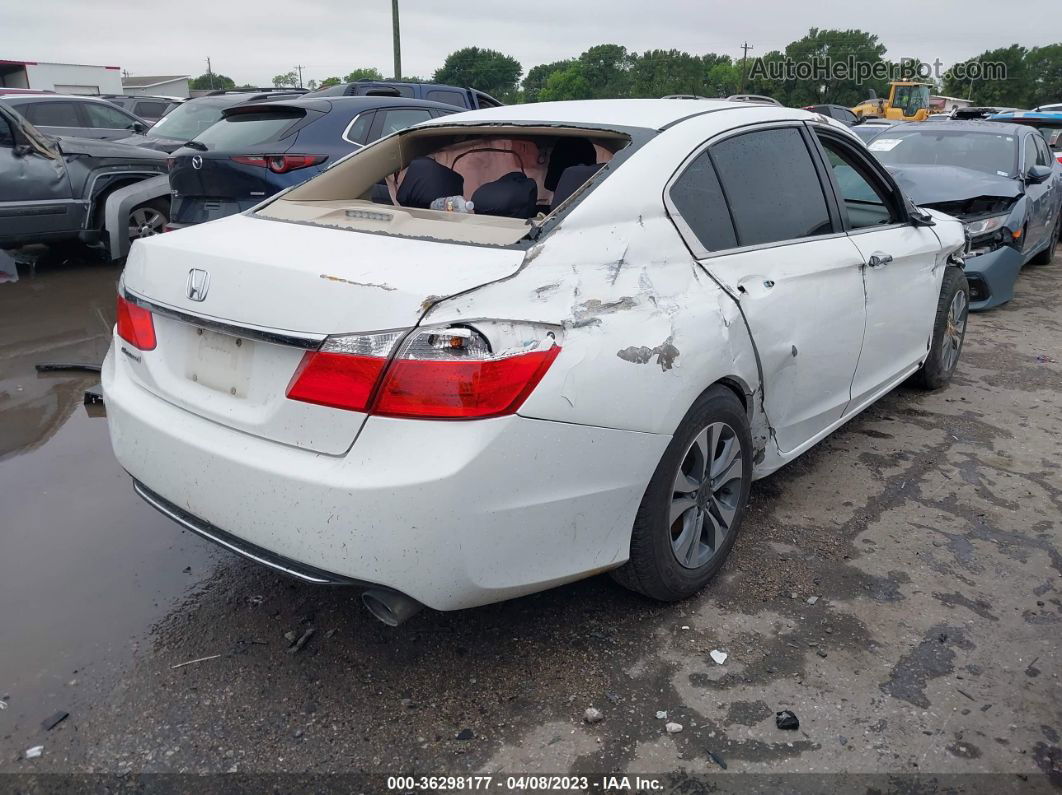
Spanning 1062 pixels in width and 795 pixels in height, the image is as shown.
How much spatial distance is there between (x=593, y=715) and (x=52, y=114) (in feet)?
44.2

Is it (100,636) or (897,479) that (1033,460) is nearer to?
(897,479)

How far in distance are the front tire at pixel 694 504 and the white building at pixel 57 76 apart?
38442 mm

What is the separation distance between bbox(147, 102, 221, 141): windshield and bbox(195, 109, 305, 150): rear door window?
412 cm

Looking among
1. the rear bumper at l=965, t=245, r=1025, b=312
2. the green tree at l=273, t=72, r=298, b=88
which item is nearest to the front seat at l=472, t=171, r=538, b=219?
the rear bumper at l=965, t=245, r=1025, b=312

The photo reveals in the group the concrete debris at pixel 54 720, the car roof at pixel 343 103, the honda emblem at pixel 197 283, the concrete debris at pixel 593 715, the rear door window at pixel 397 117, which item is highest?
the car roof at pixel 343 103

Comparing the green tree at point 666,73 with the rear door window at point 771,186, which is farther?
the green tree at point 666,73

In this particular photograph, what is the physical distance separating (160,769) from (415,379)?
3.98ft

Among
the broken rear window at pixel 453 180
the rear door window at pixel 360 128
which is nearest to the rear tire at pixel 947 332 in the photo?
the broken rear window at pixel 453 180

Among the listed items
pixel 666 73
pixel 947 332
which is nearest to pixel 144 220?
pixel 947 332

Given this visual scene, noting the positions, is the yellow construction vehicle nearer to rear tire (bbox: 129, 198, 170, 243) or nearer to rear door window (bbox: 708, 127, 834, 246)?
rear tire (bbox: 129, 198, 170, 243)

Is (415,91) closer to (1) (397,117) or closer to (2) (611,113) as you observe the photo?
(1) (397,117)

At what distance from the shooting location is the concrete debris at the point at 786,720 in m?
2.33

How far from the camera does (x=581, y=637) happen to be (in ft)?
8.96

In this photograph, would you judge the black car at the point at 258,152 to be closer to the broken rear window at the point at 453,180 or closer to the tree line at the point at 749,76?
the broken rear window at the point at 453,180
